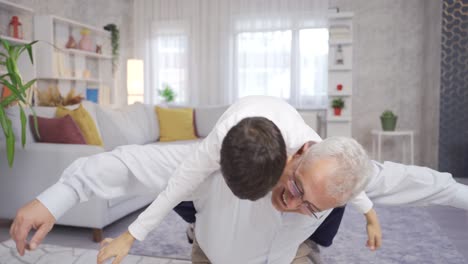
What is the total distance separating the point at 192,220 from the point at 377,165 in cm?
82

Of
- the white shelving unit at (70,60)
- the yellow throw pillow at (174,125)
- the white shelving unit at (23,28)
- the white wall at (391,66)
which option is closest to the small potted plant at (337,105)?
the white wall at (391,66)

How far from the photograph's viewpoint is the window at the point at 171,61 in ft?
21.4

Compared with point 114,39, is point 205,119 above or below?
below

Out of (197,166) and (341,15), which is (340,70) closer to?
(341,15)

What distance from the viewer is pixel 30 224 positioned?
1.12 meters

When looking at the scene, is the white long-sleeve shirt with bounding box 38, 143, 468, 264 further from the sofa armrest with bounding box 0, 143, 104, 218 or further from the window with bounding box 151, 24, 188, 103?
the window with bounding box 151, 24, 188, 103

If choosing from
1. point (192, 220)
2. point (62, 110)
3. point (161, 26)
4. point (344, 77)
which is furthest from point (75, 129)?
point (161, 26)

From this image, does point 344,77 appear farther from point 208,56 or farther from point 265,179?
point 265,179

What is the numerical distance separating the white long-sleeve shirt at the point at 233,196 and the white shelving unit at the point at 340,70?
13.1 ft

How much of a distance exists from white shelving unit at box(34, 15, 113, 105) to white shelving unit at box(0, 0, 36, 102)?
0.29ft

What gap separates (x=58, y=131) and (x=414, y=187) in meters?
2.39

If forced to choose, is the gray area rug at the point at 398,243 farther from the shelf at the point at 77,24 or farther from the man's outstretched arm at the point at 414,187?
the shelf at the point at 77,24

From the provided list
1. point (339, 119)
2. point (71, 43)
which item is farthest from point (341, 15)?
point (71, 43)

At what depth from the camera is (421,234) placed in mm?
2803
